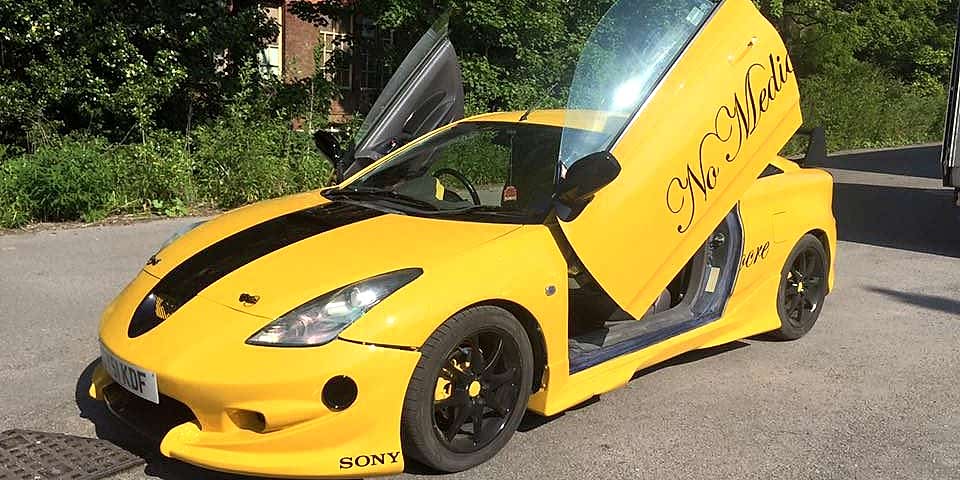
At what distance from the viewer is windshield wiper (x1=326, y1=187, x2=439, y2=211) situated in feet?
13.8

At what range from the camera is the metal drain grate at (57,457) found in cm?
338

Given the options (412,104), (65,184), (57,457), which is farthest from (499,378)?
(65,184)

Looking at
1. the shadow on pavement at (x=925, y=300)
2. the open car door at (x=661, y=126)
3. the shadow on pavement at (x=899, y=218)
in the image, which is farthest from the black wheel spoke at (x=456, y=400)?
the shadow on pavement at (x=899, y=218)

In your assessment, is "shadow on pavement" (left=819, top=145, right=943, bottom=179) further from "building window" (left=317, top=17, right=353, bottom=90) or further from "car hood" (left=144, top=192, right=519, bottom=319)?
"car hood" (left=144, top=192, right=519, bottom=319)

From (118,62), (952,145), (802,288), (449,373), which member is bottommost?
(802,288)

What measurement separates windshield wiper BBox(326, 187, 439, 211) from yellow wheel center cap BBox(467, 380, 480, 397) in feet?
3.29

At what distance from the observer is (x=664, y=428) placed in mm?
4062

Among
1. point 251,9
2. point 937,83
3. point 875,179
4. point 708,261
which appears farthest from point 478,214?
point 937,83

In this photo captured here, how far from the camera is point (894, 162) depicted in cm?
1980

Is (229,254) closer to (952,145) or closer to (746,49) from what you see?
(746,49)

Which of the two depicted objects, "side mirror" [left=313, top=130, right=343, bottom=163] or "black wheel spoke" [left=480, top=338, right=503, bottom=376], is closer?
"black wheel spoke" [left=480, top=338, right=503, bottom=376]

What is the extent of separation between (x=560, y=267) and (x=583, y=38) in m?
12.9

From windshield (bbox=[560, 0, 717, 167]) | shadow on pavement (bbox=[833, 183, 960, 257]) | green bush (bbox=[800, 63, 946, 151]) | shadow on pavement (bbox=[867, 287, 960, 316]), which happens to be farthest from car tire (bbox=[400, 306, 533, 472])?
green bush (bbox=[800, 63, 946, 151])

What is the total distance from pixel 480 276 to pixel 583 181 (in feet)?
2.10
